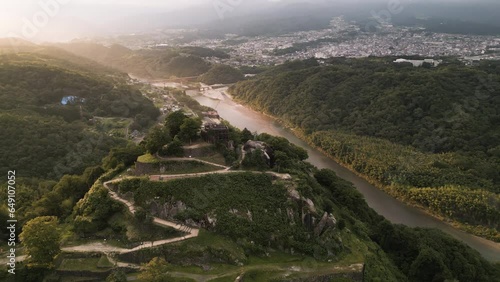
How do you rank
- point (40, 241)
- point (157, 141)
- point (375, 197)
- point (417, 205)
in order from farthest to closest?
point (375, 197) → point (417, 205) → point (157, 141) → point (40, 241)

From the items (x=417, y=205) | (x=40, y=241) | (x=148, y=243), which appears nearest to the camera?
(x=40, y=241)

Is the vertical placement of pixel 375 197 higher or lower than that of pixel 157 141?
lower

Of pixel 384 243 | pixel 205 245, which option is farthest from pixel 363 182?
pixel 205 245

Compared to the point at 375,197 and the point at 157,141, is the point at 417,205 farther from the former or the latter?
the point at 157,141

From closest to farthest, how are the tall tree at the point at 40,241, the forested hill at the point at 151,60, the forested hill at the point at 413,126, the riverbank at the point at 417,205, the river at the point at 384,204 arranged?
the tall tree at the point at 40,241 → the river at the point at 384,204 → the riverbank at the point at 417,205 → the forested hill at the point at 413,126 → the forested hill at the point at 151,60

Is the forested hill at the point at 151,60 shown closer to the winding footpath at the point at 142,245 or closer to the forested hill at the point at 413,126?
the forested hill at the point at 413,126

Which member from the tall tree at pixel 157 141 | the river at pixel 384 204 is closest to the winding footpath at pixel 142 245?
the tall tree at pixel 157 141

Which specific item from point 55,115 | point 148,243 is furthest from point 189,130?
point 55,115
